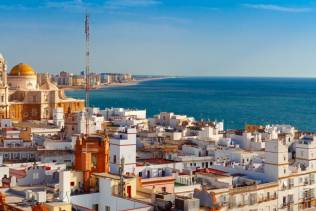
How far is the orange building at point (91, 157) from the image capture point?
26.6m

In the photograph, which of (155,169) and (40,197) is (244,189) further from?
(40,197)

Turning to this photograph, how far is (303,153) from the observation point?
3912cm

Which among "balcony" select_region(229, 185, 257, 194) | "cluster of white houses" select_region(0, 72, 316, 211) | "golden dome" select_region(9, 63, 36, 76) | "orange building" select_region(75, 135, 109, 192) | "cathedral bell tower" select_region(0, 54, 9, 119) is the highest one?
"golden dome" select_region(9, 63, 36, 76)

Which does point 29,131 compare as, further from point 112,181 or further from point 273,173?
point 112,181

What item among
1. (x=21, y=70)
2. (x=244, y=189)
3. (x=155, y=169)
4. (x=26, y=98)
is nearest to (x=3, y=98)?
(x=26, y=98)

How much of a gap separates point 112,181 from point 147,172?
33.2ft

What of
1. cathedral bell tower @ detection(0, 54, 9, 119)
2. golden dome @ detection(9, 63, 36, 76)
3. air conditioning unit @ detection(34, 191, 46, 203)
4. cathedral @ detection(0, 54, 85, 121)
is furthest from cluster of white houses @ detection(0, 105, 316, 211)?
golden dome @ detection(9, 63, 36, 76)

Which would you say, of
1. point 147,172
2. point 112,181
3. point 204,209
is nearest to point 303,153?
point 147,172

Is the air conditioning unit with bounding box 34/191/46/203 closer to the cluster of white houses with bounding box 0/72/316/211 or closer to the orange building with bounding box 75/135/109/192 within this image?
the cluster of white houses with bounding box 0/72/316/211

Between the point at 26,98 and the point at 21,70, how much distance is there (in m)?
5.89

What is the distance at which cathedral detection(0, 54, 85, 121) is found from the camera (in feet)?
220

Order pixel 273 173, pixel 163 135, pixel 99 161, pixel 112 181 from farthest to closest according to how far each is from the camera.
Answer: pixel 163 135 → pixel 273 173 → pixel 99 161 → pixel 112 181

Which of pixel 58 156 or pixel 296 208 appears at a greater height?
pixel 58 156

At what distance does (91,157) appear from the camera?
89.6 ft
